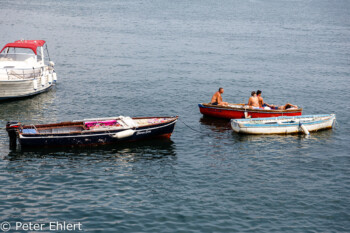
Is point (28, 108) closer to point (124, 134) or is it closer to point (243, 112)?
point (124, 134)

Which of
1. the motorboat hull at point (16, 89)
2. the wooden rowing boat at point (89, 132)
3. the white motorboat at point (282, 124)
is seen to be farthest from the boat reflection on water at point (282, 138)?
the motorboat hull at point (16, 89)

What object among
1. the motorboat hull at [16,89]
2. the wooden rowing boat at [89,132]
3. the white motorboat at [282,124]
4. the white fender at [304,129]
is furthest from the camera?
the motorboat hull at [16,89]

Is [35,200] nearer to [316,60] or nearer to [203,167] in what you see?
[203,167]

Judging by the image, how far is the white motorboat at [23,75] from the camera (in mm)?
35375

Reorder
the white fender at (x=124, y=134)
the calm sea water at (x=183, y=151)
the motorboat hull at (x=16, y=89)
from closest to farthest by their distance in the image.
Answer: the calm sea water at (x=183, y=151), the white fender at (x=124, y=134), the motorboat hull at (x=16, y=89)

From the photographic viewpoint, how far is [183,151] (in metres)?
27.4

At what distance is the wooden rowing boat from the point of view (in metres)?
25.9

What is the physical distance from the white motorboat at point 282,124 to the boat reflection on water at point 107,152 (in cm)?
567

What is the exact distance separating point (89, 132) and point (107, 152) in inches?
68.7

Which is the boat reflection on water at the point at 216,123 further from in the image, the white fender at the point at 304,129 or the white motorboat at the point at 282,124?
the white fender at the point at 304,129

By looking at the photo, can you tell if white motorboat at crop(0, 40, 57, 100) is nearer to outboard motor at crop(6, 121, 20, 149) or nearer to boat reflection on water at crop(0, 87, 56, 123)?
boat reflection on water at crop(0, 87, 56, 123)

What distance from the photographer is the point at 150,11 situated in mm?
119250

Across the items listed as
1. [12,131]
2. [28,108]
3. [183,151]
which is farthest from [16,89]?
[183,151]

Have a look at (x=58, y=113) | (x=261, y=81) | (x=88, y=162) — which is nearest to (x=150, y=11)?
(x=261, y=81)
